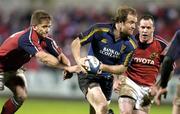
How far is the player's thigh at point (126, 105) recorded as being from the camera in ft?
36.1

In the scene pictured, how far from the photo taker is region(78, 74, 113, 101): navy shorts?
10.8m

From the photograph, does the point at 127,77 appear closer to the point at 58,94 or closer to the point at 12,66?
the point at 12,66

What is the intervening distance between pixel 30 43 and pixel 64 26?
12.6 metres

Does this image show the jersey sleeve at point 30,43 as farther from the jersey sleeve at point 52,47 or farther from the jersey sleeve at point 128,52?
the jersey sleeve at point 128,52

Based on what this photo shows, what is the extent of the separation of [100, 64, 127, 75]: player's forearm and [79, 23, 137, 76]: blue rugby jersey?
13cm

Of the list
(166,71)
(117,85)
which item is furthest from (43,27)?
(166,71)

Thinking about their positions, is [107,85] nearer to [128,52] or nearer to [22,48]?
[128,52]

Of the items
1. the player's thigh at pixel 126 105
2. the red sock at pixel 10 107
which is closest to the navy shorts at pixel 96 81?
the player's thigh at pixel 126 105

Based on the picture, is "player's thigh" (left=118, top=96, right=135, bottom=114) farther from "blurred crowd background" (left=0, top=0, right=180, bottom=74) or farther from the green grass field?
"blurred crowd background" (left=0, top=0, right=180, bottom=74)

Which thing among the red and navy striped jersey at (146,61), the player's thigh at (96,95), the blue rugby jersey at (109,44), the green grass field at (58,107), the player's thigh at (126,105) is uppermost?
the blue rugby jersey at (109,44)

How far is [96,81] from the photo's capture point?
10.9 metres

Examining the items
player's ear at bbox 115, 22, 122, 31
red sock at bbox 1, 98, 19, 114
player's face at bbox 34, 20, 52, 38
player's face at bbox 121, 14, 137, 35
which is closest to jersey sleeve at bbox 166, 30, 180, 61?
player's face at bbox 121, 14, 137, 35

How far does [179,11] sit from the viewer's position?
2312 centimetres

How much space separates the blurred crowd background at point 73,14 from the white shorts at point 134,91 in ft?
31.4
